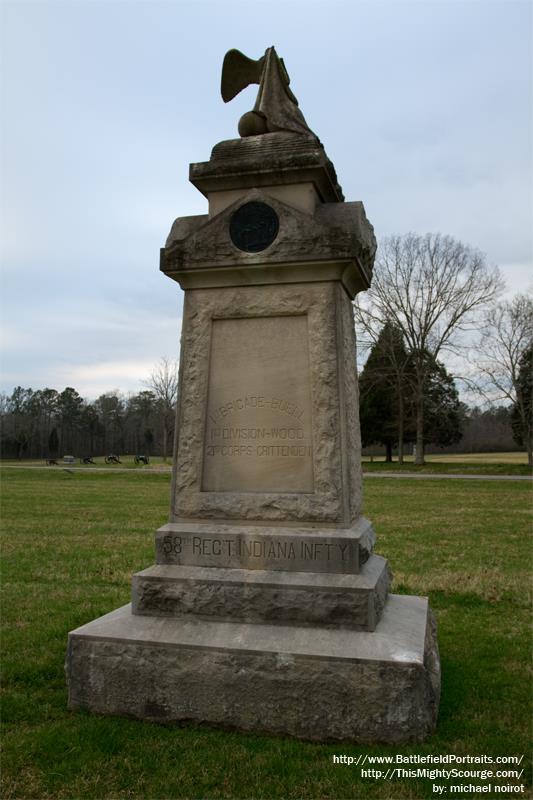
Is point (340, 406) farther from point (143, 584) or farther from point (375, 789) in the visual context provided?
point (375, 789)

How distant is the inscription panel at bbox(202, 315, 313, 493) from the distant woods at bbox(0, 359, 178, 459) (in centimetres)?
7043

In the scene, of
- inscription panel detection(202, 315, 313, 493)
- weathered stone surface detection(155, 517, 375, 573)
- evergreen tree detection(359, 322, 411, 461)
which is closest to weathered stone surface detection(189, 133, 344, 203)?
inscription panel detection(202, 315, 313, 493)

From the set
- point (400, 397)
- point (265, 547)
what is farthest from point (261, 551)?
point (400, 397)

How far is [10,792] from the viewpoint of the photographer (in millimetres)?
2895

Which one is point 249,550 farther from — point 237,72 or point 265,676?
point 237,72

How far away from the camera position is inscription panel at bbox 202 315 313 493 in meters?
4.08

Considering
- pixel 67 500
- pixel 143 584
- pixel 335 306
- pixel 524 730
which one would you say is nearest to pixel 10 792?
pixel 143 584

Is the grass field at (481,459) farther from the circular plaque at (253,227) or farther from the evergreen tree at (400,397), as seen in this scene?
the circular plaque at (253,227)

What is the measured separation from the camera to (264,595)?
12.3 ft

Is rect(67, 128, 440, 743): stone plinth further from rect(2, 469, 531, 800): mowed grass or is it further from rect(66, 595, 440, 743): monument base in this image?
rect(2, 469, 531, 800): mowed grass

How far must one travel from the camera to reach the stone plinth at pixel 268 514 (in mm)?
3373

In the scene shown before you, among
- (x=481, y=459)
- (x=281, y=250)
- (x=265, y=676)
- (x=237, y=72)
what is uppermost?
(x=237, y=72)

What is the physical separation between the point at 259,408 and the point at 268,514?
0.68m

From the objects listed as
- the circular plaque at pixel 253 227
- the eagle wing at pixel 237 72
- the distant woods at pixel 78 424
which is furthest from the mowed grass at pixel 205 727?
the distant woods at pixel 78 424
